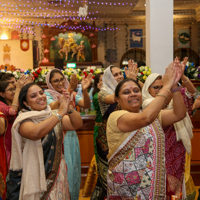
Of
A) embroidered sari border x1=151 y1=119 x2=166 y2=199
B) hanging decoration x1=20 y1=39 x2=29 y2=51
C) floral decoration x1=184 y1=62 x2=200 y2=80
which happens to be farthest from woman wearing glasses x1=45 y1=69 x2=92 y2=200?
hanging decoration x1=20 y1=39 x2=29 y2=51

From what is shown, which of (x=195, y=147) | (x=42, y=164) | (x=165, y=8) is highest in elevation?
(x=165, y=8)

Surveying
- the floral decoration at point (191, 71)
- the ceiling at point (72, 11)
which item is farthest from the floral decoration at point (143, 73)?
the ceiling at point (72, 11)

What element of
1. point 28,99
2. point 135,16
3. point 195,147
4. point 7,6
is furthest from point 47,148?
point 135,16

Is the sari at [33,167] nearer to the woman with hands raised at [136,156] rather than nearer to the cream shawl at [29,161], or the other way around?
the cream shawl at [29,161]

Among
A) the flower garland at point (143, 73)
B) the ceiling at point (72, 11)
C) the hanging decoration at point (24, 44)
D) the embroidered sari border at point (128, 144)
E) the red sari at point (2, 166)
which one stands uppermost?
the ceiling at point (72, 11)

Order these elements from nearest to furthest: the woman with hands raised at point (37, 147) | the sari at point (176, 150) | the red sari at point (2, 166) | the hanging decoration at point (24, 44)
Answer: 1. the woman with hands raised at point (37, 147)
2. the sari at point (176, 150)
3. the red sari at point (2, 166)
4. the hanging decoration at point (24, 44)

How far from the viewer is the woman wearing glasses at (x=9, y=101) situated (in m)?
2.88

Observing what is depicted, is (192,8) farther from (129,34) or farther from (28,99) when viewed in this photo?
(28,99)

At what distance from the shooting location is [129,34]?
10336 mm

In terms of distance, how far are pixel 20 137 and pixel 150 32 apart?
10.4ft

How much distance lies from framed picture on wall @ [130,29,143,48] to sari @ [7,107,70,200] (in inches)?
349

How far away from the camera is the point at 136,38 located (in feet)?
34.6

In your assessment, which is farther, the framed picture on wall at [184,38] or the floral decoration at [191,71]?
the framed picture on wall at [184,38]

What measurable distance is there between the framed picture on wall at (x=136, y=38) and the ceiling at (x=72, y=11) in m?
0.47
